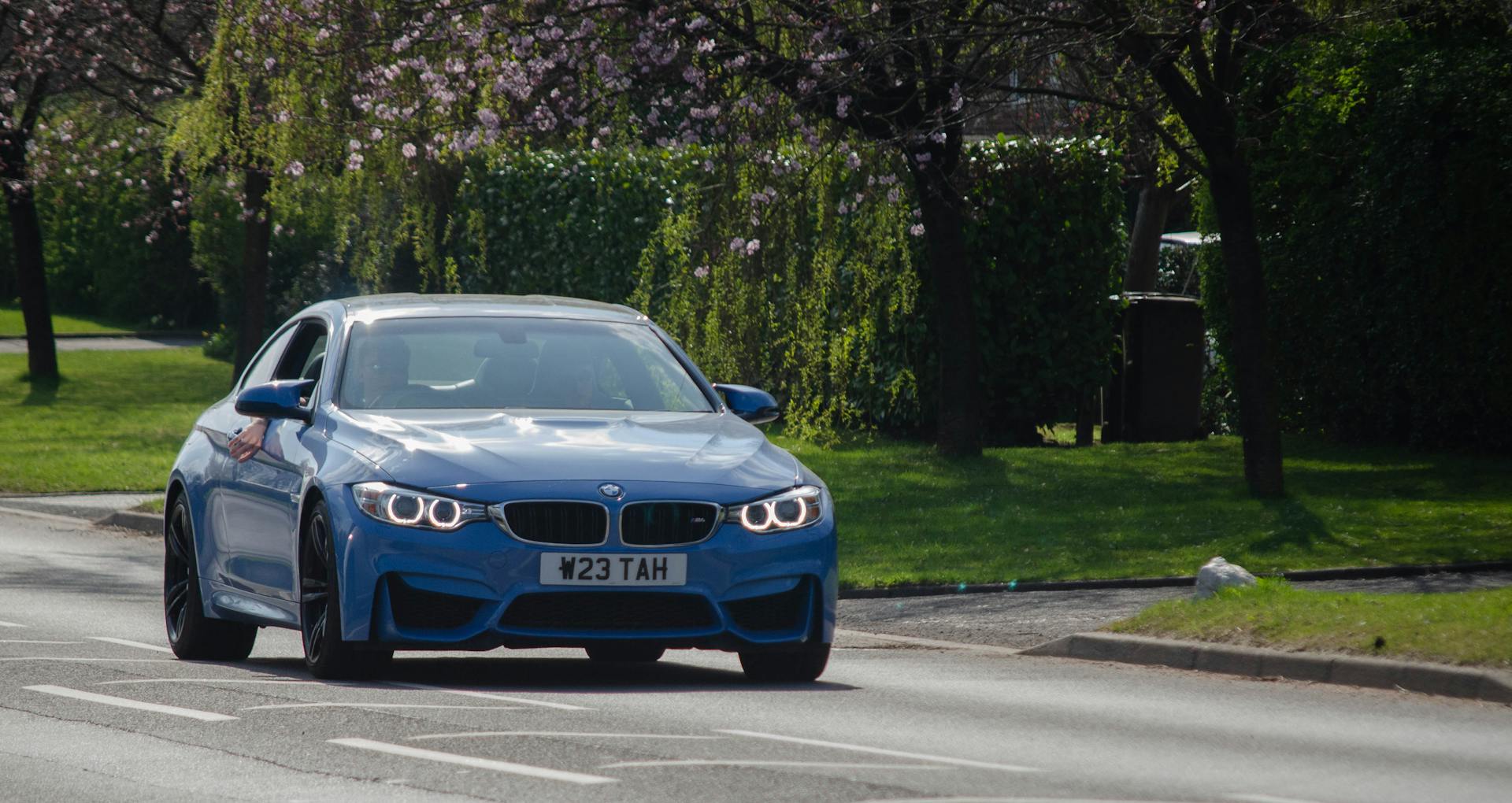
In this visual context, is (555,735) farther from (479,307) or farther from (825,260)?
(825,260)

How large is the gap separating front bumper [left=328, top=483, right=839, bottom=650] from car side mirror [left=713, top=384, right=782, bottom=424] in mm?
1347

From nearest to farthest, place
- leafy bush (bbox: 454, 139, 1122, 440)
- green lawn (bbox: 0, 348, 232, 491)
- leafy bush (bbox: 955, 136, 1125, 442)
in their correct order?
leafy bush (bbox: 454, 139, 1122, 440), leafy bush (bbox: 955, 136, 1125, 442), green lawn (bbox: 0, 348, 232, 491)

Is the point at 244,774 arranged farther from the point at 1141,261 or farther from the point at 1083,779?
the point at 1141,261

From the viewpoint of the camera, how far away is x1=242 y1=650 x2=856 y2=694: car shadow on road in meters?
9.09

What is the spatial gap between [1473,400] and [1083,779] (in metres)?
13.3

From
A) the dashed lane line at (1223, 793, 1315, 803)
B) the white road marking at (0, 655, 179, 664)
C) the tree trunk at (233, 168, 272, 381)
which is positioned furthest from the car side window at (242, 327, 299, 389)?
the tree trunk at (233, 168, 272, 381)

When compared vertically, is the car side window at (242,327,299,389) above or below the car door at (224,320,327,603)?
above

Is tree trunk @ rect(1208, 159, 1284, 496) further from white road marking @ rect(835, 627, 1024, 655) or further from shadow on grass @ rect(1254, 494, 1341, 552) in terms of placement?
white road marking @ rect(835, 627, 1024, 655)

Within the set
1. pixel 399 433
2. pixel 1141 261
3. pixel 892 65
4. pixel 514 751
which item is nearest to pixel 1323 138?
pixel 892 65

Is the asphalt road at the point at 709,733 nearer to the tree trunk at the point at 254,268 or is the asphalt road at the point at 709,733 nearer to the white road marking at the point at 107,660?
the white road marking at the point at 107,660

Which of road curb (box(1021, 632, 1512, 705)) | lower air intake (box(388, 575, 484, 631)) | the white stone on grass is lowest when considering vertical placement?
road curb (box(1021, 632, 1512, 705))

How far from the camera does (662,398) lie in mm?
9805

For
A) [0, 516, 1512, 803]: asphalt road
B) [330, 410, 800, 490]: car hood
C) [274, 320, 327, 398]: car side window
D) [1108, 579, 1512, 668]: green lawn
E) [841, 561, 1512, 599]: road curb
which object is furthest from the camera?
[841, 561, 1512, 599]: road curb

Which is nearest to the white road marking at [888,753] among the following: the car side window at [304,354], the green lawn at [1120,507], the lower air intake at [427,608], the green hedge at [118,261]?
the lower air intake at [427,608]
